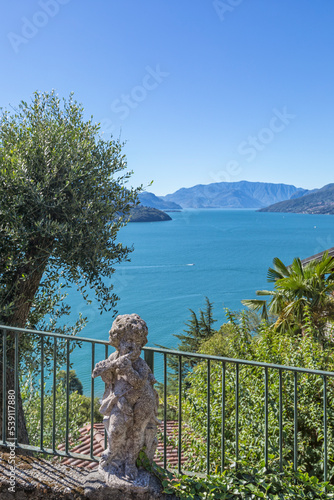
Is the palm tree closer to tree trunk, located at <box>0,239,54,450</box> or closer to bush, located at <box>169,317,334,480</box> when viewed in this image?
bush, located at <box>169,317,334,480</box>

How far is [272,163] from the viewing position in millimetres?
84375

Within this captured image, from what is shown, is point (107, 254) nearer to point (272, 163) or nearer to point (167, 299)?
point (167, 299)

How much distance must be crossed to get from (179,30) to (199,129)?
41087mm

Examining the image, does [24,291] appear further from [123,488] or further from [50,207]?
[123,488]

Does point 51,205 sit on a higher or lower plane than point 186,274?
higher

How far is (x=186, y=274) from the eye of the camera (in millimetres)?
78375

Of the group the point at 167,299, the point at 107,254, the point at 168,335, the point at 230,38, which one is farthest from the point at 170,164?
the point at 107,254

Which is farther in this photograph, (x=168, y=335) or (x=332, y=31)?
(x=168, y=335)

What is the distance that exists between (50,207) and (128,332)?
12.0 feet

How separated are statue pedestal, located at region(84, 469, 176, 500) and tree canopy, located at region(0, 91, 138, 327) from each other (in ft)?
10.4

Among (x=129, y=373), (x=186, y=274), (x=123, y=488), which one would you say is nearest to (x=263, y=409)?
(x=123, y=488)

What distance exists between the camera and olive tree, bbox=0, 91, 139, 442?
5.90 metres

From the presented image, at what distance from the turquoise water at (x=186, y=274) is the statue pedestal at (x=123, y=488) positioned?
40.2m

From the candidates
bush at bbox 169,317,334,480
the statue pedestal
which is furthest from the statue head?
bush at bbox 169,317,334,480
